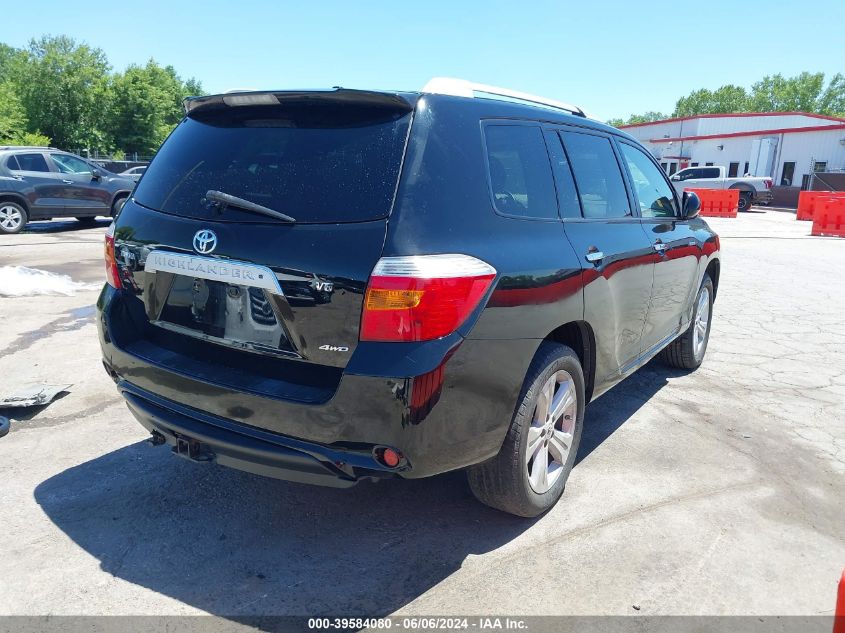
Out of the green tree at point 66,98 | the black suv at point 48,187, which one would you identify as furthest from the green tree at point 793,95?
the black suv at point 48,187

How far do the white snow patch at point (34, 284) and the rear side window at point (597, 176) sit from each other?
21.0 ft

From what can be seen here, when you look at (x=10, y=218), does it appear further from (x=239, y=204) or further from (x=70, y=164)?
(x=239, y=204)

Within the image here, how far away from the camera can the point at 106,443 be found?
3838 millimetres

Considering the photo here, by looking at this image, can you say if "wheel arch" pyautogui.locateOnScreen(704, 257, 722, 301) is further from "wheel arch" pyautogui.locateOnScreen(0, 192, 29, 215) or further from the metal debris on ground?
"wheel arch" pyautogui.locateOnScreen(0, 192, 29, 215)

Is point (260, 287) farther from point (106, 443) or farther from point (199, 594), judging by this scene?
point (106, 443)

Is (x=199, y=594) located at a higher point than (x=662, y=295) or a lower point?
lower

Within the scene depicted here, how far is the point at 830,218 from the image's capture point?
60.7ft

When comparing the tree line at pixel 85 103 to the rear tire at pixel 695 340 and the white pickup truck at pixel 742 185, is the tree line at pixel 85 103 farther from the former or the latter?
the rear tire at pixel 695 340

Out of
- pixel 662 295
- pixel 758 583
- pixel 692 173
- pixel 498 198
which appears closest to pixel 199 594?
pixel 498 198

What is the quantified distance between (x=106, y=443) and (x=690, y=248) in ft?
13.6

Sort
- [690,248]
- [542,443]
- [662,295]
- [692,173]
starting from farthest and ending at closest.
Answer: [692,173] → [690,248] → [662,295] → [542,443]

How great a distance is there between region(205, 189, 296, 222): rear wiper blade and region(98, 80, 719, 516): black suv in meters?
0.01

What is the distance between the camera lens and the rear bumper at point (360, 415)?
2309 mm

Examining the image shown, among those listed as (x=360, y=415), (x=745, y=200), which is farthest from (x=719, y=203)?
(x=360, y=415)
